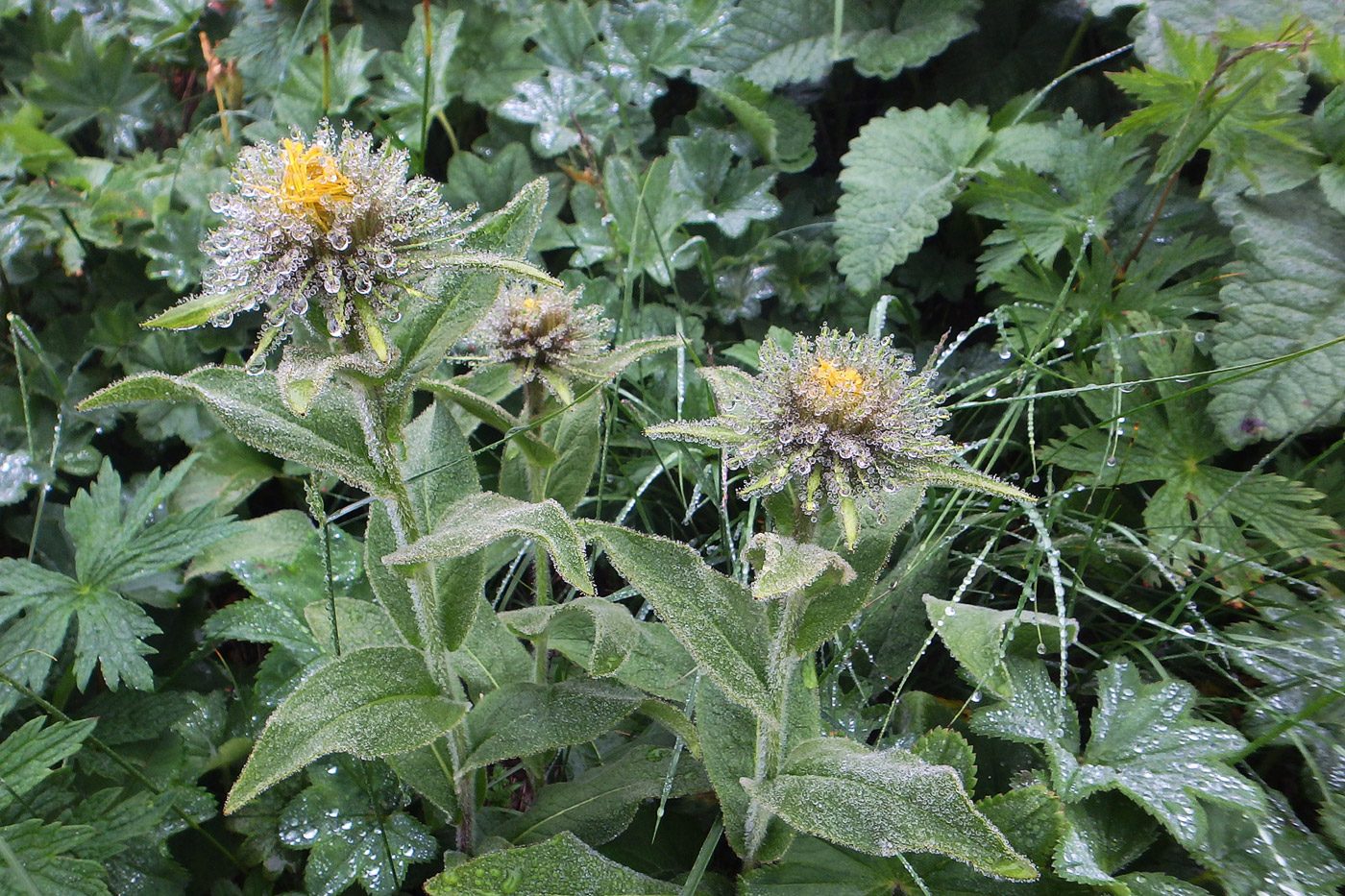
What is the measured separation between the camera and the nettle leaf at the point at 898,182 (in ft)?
6.75

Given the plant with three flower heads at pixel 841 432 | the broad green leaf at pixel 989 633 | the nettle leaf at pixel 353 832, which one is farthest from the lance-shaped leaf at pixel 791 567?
the nettle leaf at pixel 353 832

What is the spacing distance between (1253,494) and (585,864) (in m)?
1.44

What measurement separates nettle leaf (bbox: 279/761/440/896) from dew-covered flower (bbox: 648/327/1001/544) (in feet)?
2.87

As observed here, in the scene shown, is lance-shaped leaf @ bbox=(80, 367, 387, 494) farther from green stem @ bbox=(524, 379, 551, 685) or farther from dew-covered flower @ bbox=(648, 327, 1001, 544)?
dew-covered flower @ bbox=(648, 327, 1001, 544)

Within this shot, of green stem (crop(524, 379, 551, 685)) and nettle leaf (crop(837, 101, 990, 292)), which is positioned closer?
green stem (crop(524, 379, 551, 685))

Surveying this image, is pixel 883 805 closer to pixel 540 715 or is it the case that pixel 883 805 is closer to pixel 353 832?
pixel 540 715

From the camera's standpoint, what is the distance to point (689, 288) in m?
2.43

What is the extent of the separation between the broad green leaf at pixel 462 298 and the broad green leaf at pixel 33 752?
0.77 m

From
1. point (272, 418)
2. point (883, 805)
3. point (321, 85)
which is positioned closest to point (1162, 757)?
point (883, 805)

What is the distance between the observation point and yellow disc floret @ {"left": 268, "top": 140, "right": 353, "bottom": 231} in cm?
105

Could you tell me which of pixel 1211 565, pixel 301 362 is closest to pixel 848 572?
pixel 301 362

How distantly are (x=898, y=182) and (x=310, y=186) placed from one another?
4.98 ft

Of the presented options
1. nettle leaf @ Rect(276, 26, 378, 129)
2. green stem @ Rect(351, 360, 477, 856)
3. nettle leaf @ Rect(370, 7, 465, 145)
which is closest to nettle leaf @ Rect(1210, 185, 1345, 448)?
green stem @ Rect(351, 360, 477, 856)

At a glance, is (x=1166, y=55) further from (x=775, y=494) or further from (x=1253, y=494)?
(x=775, y=494)
